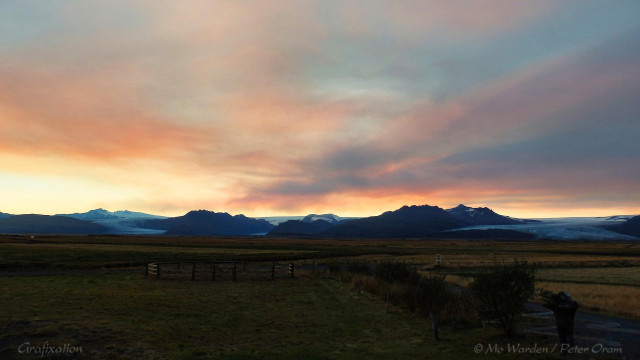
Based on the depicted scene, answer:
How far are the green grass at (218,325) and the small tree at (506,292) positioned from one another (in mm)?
932

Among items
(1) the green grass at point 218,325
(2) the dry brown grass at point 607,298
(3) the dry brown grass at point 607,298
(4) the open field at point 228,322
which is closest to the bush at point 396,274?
(4) the open field at point 228,322

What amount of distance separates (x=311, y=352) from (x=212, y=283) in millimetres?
24055

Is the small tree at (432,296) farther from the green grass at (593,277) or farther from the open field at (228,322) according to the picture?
the green grass at (593,277)

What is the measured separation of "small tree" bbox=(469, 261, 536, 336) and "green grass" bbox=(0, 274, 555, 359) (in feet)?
3.06

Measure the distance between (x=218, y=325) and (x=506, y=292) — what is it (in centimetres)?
1339

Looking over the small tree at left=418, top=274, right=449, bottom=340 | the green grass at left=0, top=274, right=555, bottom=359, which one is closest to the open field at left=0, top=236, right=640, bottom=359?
the green grass at left=0, top=274, right=555, bottom=359

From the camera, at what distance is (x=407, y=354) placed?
1466 centimetres

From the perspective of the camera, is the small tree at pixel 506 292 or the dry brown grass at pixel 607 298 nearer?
the small tree at pixel 506 292

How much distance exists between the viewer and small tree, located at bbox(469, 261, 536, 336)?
16219mm

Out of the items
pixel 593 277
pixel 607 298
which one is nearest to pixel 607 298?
pixel 607 298

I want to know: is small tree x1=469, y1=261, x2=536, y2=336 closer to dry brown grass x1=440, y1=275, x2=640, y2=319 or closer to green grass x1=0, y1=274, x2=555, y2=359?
green grass x1=0, y1=274, x2=555, y2=359

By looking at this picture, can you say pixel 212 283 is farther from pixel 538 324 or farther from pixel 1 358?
pixel 538 324

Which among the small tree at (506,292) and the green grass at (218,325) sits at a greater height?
the small tree at (506,292)

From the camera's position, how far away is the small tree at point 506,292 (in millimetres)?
16219
